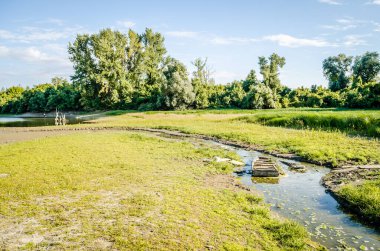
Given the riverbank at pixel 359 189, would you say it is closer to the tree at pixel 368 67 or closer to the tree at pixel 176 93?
the tree at pixel 176 93

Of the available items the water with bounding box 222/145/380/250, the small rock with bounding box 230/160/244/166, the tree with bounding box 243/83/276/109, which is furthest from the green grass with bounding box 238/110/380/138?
the tree with bounding box 243/83/276/109

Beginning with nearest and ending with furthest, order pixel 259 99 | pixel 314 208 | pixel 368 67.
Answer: pixel 314 208
pixel 259 99
pixel 368 67

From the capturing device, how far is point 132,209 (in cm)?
1097

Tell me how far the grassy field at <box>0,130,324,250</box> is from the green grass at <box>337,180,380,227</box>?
3.11m

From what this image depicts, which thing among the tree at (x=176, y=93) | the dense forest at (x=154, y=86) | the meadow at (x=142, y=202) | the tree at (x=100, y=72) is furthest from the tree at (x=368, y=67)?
the meadow at (x=142, y=202)

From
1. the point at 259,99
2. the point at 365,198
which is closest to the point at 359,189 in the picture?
the point at 365,198

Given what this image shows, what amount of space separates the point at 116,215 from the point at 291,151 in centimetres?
1693

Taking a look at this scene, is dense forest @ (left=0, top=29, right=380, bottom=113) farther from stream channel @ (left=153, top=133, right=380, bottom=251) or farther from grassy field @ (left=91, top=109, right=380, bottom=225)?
stream channel @ (left=153, top=133, right=380, bottom=251)

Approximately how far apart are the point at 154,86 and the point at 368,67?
63574 mm

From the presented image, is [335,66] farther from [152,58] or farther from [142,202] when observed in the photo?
[142,202]

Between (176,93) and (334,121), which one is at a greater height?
(176,93)

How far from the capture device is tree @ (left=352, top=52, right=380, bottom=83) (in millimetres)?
86375

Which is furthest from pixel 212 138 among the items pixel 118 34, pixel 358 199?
pixel 118 34

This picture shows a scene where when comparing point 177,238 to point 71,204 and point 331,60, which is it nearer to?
point 71,204
